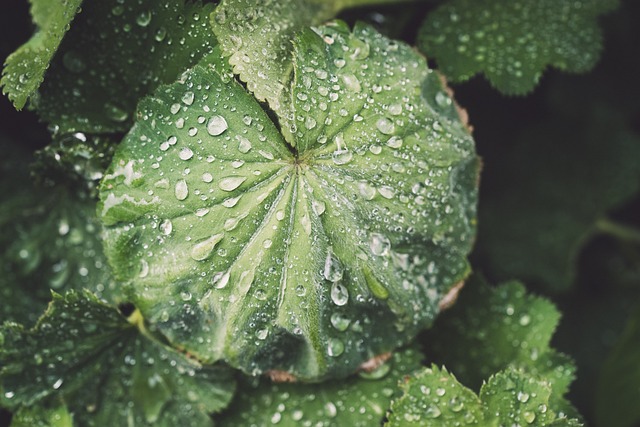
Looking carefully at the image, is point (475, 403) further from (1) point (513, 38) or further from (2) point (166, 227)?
(1) point (513, 38)

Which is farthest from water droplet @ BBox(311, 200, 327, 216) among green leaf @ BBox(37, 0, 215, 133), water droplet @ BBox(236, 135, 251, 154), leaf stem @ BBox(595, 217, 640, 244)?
leaf stem @ BBox(595, 217, 640, 244)

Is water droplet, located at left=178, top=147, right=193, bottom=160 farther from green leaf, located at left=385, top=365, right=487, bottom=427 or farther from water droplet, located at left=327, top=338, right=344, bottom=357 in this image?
green leaf, located at left=385, top=365, right=487, bottom=427

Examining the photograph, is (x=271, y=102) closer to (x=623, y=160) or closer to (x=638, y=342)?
(x=638, y=342)

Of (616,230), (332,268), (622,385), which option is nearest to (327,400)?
(332,268)

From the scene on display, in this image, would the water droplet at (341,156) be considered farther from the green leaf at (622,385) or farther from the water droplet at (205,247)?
the green leaf at (622,385)

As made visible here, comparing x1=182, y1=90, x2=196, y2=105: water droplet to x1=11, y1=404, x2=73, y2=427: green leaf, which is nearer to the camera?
x1=182, y1=90, x2=196, y2=105: water droplet

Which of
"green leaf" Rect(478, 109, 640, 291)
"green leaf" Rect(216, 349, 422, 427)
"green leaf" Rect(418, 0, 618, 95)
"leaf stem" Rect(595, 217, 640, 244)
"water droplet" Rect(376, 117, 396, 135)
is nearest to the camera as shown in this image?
"water droplet" Rect(376, 117, 396, 135)

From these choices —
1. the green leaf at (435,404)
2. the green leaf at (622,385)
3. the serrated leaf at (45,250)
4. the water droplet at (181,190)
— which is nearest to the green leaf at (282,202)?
the water droplet at (181,190)
